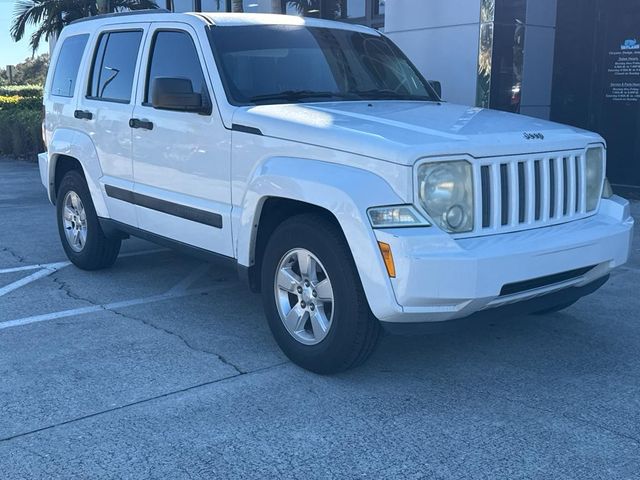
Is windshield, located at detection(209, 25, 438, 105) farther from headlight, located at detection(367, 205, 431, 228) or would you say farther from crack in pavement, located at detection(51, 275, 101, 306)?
crack in pavement, located at detection(51, 275, 101, 306)

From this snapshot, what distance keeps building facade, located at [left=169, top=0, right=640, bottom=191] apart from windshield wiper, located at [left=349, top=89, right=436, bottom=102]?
219 inches

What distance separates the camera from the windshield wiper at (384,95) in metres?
5.27

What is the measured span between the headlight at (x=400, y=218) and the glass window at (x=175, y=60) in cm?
182

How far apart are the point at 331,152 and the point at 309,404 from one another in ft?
4.36

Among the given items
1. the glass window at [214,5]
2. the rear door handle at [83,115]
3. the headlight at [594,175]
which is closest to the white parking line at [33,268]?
the rear door handle at [83,115]

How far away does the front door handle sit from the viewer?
18.0 ft

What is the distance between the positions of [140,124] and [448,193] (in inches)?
104

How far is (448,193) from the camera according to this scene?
12.8 ft

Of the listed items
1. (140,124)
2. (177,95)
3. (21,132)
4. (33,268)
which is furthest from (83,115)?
(21,132)

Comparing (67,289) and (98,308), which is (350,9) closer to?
(67,289)

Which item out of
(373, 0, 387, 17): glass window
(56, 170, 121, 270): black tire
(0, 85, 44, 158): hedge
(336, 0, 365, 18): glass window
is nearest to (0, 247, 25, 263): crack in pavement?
(56, 170, 121, 270): black tire

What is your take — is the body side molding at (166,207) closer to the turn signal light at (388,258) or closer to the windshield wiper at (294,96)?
the windshield wiper at (294,96)

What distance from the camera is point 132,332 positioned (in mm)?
5172

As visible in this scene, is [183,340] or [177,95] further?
[183,340]
